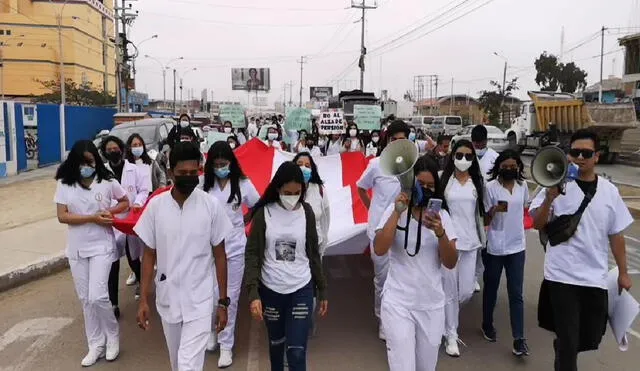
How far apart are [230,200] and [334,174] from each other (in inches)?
92.6

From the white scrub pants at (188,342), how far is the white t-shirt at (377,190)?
2.13 m

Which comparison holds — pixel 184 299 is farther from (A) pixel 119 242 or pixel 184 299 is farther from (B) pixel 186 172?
(A) pixel 119 242

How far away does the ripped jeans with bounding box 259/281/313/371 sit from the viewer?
11.1ft

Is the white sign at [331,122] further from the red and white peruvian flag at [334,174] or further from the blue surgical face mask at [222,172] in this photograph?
the blue surgical face mask at [222,172]

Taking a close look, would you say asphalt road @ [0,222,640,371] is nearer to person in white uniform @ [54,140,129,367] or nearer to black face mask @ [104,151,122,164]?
person in white uniform @ [54,140,129,367]

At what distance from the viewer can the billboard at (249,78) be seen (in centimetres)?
8031

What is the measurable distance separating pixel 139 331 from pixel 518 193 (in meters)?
3.61

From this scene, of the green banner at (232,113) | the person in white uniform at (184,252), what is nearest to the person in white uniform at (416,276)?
the person in white uniform at (184,252)

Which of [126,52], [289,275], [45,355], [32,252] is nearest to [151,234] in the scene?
[289,275]

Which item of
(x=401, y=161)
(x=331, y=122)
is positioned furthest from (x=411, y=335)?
(x=331, y=122)

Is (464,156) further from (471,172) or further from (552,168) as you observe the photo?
(552,168)

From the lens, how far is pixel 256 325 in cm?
538

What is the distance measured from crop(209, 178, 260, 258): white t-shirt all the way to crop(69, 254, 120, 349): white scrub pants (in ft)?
3.14

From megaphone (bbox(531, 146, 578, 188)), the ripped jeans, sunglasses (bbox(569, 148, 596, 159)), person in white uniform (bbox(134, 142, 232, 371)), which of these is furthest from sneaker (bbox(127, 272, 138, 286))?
sunglasses (bbox(569, 148, 596, 159))
